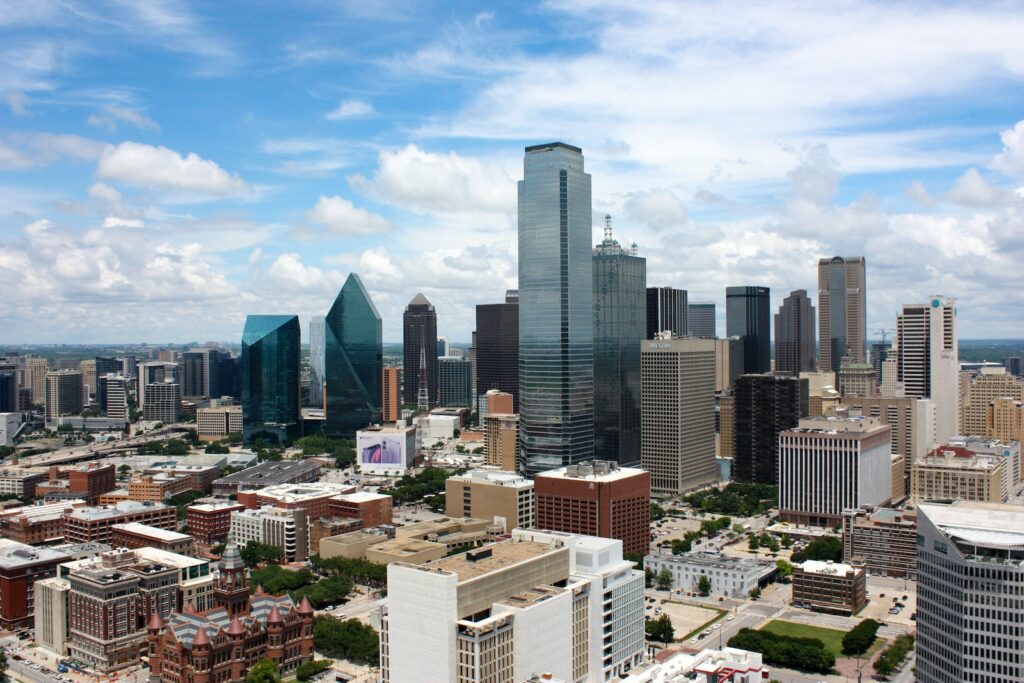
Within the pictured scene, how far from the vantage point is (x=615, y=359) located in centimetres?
11488

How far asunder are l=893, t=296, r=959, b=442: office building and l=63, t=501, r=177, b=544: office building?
336 ft

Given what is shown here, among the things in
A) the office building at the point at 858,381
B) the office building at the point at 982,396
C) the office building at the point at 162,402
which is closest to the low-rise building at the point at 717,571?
the office building at the point at 982,396

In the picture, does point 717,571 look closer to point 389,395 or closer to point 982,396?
point 982,396

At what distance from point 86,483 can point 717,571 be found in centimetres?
7281

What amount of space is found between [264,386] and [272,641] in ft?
345

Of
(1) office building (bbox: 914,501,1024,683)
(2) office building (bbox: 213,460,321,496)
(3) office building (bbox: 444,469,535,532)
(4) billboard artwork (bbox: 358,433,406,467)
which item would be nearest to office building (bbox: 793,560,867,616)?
(1) office building (bbox: 914,501,1024,683)

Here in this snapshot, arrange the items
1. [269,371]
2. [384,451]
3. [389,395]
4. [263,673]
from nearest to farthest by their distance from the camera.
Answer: [263,673] → [384,451] → [269,371] → [389,395]

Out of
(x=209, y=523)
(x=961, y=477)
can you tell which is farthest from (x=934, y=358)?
(x=209, y=523)

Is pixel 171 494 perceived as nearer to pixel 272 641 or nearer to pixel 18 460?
pixel 18 460

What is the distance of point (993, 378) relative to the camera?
142625 mm

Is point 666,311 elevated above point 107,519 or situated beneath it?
elevated above

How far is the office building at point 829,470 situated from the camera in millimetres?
95625

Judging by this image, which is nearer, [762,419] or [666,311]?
[762,419]

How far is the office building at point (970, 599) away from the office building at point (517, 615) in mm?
17216
